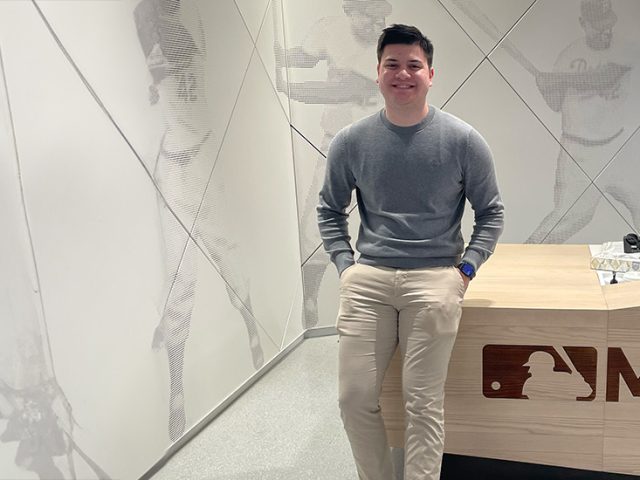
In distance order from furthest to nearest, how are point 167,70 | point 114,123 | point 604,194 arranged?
point 604,194 → point 167,70 → point 114,123

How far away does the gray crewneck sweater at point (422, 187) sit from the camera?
6.26ft

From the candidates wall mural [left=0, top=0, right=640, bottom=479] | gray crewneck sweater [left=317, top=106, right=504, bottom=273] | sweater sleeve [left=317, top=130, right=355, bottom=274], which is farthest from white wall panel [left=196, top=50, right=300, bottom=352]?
gray crewneck sweater [left=317, top=106, right=504, bottom=273]

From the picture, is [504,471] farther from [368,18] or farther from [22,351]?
[368,18]

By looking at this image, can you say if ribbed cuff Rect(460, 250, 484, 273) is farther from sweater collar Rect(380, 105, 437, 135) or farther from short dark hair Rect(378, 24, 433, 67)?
short dark hair Rect(378, 24, 433, 67)

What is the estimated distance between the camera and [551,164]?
3.61m

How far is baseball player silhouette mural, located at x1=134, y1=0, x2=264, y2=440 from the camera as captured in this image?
97.2 inches

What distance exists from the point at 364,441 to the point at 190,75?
168 cm

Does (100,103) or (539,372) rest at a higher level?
(100,103)

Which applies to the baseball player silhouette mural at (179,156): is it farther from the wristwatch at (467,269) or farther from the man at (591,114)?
the man at (591,114)

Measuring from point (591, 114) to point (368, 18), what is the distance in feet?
4.57

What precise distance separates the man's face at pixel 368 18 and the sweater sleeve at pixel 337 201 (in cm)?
170

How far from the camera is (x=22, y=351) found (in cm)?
187

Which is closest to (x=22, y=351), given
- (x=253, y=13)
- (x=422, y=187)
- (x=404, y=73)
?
(x=422, y=187)

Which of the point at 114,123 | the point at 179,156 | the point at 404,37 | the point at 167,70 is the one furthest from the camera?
the point at 179,156
